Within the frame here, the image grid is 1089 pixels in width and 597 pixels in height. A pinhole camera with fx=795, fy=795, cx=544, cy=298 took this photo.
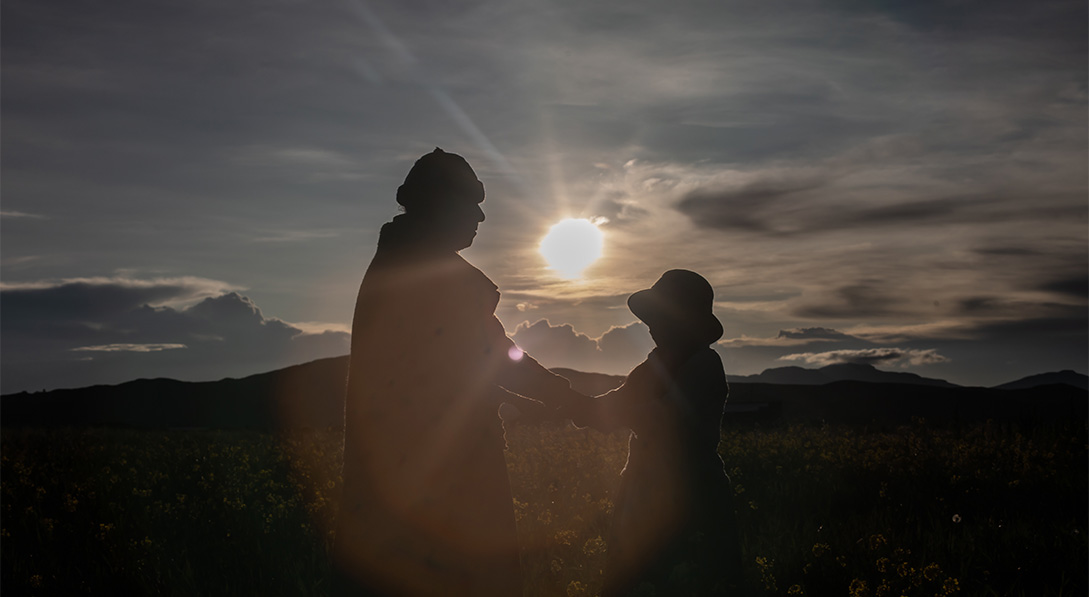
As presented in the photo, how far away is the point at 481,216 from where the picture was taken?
4340 mm

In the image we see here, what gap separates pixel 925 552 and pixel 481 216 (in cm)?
474

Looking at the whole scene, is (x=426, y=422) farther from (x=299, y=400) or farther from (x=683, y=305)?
(x=299, y=400)

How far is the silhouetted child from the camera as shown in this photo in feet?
15.5

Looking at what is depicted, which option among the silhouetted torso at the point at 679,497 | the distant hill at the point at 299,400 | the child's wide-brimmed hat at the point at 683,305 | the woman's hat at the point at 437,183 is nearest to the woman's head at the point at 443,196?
the woman's hat at the point at 437,183

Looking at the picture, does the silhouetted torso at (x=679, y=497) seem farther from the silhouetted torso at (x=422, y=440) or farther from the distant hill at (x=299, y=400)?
the distant hill at (x=299, y=400)

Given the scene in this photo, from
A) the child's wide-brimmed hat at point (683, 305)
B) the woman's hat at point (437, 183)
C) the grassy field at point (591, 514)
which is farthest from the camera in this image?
the grassy field at point (591, 514)

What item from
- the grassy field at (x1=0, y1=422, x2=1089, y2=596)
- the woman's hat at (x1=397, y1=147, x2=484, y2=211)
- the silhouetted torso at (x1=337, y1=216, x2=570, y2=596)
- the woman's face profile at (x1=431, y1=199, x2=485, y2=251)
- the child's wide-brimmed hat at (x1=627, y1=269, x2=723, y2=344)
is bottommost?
the grassy field at (x1=0, y1=422, x2=1089, y2=596)

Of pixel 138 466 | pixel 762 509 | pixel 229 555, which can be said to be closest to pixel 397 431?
pixel 229 555

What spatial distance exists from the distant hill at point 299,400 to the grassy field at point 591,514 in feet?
41.2

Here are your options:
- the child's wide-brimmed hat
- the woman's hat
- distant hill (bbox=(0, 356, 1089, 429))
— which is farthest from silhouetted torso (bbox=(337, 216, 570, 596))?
distant hill (bbox=(0, 356, 1089, 429))

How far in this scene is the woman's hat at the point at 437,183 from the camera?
13.6 feet

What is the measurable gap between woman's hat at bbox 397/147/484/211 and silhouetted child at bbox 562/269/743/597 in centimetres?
145

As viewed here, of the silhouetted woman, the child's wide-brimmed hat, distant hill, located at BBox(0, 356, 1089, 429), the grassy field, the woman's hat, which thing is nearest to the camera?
the silhouetted woman

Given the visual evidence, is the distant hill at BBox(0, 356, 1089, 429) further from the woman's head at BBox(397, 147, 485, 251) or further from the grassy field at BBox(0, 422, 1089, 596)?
the woman's head at BBox(397, 147, 485, 251)
